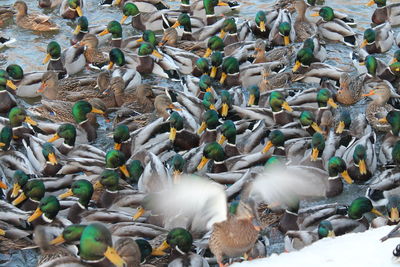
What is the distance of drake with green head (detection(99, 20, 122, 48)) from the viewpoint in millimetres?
12656

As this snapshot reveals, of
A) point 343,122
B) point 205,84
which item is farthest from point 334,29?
point 343,122

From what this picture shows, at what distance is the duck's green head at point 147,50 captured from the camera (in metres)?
11.9

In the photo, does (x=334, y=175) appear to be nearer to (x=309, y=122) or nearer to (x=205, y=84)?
(x=309, y=122)

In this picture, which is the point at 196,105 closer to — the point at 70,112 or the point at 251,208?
the point at 70,112

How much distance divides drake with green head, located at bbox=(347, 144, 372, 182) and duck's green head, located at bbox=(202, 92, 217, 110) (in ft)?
6.31

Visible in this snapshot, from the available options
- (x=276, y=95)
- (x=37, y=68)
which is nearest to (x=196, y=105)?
(x=276, y=95)

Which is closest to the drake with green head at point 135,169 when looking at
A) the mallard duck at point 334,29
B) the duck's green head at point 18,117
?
the duck's green head at point 18,117

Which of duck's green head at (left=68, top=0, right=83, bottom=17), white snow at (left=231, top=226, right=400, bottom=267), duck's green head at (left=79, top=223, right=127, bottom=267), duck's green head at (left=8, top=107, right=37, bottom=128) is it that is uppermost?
white snow at (left=231, top=226, right=400, bottom=267)

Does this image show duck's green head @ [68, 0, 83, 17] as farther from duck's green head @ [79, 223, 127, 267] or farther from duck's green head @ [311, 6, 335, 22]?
duck's green head @ [79, 223, 127, 267]

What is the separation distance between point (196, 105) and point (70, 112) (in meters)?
1.58

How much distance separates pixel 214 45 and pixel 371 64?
2191mm

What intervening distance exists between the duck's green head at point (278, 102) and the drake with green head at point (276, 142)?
30.4 inches

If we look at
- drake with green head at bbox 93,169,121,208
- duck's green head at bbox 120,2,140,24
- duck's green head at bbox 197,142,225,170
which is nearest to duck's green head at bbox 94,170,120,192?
drake with green head at bbox 93,169,121,208

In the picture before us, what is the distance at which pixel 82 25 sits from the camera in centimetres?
1280
